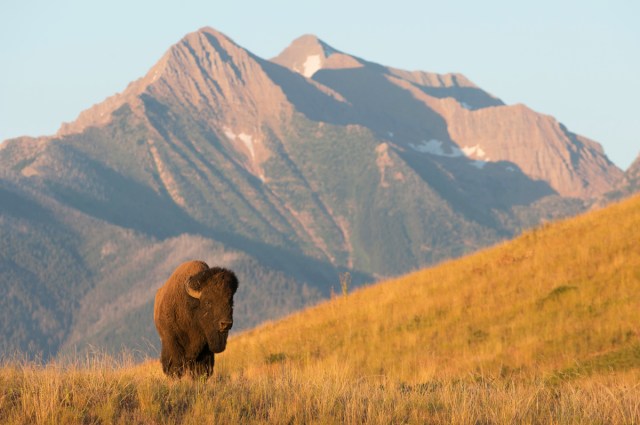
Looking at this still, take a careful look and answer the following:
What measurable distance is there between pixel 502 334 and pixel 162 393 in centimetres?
1328

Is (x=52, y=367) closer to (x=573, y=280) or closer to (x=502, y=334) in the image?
(x=502, y=334)

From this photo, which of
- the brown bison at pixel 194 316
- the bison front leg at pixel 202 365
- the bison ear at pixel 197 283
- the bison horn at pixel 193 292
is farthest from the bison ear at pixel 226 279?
the bison front leg at pixel 202 365

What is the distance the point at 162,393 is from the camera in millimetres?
11188

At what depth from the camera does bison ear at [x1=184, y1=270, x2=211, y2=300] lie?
12695 mm

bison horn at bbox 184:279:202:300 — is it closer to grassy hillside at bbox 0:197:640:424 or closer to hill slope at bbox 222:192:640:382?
grassy hillside at bbox 0:197:640:424

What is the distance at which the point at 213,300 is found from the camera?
12.6 metres

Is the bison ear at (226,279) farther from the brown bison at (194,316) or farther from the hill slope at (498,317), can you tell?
the hill slope at (498,317)

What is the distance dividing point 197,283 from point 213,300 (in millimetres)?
330

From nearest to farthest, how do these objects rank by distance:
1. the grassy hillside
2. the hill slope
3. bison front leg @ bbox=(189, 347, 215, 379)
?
the grassy hillside
bison front leg @ bbox=(189, 347, 215, 379)
the hill slope

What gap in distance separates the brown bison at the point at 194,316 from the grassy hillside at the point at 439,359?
0.34 m

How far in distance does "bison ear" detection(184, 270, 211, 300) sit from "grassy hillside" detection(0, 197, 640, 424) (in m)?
1.18

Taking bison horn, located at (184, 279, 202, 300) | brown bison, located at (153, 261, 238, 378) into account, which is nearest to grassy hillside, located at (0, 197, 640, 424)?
brown bison, located at (153, 261, 238, 378)

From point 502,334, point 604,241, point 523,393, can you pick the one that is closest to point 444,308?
point 502,334

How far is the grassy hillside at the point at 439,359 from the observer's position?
10727 mm
